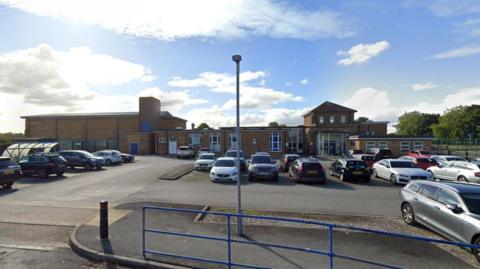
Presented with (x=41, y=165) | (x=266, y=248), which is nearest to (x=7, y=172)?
(x=41, y=165)

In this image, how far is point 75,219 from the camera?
26.7 ft

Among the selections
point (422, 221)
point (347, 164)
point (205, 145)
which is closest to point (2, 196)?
point (422, 221)

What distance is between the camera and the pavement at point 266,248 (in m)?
5.16

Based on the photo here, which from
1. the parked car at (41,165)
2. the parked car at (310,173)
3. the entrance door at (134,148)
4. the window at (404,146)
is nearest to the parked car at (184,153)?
the entrance door at (134,148)

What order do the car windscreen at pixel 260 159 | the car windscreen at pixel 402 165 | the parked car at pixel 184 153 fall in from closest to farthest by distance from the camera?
1. the car windscreen at pixel 402 165
2. the car windscreen at pixel 260 159
3. the parked car at pixel 184 153

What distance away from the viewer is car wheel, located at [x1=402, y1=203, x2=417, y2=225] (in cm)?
777

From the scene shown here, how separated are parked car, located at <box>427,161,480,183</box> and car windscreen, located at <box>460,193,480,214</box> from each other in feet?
35.4

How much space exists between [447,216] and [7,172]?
17.2 metres

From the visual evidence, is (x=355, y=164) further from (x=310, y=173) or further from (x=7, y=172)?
(x=7, y=172)

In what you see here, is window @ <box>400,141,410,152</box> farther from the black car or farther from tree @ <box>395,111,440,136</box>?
tree @ <box>395,111,440,136</box>

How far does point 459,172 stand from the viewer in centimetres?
1562

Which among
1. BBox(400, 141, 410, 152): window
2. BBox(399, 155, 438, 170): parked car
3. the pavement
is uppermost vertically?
BBox(400, 141, 410, 152): window

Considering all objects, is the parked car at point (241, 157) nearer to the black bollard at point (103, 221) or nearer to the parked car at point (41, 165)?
the parked car at point (41, 165)

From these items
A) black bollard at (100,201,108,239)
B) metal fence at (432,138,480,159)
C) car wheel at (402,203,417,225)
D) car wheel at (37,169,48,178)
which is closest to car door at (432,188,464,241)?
car wheel at (402,203,417,225)
